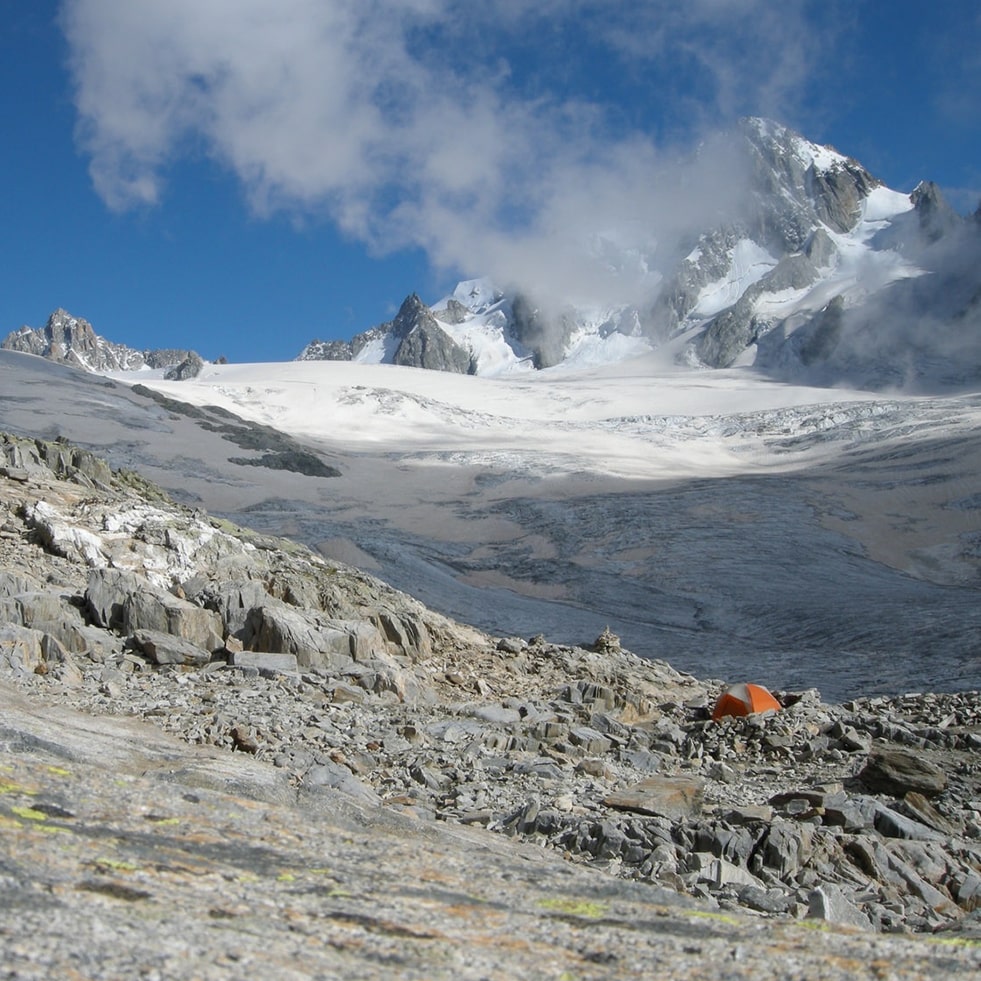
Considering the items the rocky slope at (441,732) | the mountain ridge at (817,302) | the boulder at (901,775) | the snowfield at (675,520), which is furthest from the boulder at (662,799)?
the mountain ridge at (817,302)

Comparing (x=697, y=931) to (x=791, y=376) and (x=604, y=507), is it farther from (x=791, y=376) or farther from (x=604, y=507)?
(x=791, y=376)

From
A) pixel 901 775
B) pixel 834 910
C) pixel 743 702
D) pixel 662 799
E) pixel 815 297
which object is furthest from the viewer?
pixel 815 297

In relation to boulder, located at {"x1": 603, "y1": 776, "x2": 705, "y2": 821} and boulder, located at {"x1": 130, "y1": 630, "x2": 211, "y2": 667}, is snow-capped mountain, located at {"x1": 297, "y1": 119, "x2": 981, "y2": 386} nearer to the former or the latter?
boulder, located at {"x1": 130, "y1": 630, "x2": 211, "y2": 667}

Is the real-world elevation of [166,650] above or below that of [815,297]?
below

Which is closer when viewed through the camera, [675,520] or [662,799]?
[662,799]

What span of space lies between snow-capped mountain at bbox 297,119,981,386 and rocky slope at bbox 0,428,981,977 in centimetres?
11872

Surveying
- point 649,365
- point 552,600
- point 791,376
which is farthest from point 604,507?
point 649,365

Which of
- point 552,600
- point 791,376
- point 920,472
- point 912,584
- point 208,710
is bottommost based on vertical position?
point 208,710

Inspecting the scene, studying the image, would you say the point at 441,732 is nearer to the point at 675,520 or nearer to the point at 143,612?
the point at 143,612

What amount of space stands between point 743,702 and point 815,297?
6032 inches

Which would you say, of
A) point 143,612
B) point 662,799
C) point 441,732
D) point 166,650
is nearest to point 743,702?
point 441,732

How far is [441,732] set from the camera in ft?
39.5

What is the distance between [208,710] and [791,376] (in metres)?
135

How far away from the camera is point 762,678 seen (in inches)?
1099
